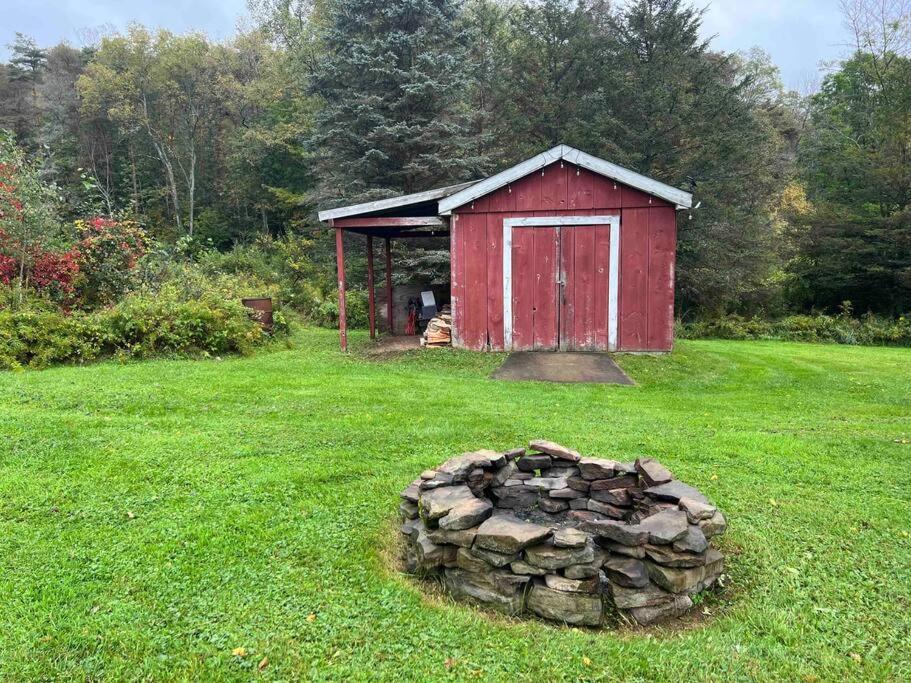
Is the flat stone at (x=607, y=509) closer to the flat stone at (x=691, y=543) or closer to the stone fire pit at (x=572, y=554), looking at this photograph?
the stone fire pit at (x=572, y=554)

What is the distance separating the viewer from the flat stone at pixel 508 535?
243 centimetres

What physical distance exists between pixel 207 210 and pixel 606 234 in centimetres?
2145

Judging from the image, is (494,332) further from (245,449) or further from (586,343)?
(245,449)

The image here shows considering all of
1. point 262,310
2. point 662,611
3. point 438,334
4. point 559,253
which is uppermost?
point 559,253

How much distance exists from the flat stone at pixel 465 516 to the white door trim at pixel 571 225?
6.67 meters

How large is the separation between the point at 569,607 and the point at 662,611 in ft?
1.38

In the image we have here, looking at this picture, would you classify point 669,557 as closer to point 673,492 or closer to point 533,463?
point 673,492

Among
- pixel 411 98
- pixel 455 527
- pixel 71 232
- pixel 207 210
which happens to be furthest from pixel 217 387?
pixel 207 210

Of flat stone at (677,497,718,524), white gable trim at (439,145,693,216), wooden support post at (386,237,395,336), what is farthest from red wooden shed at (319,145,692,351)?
flat stone at (677,497,718,524)

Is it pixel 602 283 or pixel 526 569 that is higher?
pixel 602 283

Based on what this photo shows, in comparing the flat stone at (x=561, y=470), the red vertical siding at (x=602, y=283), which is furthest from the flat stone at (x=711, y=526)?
Answer: the red vertical siding at (x=602, y=283)

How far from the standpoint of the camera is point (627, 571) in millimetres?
2449

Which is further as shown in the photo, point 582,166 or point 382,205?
point 382,205

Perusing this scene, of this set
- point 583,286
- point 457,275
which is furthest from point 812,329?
point 457,275
